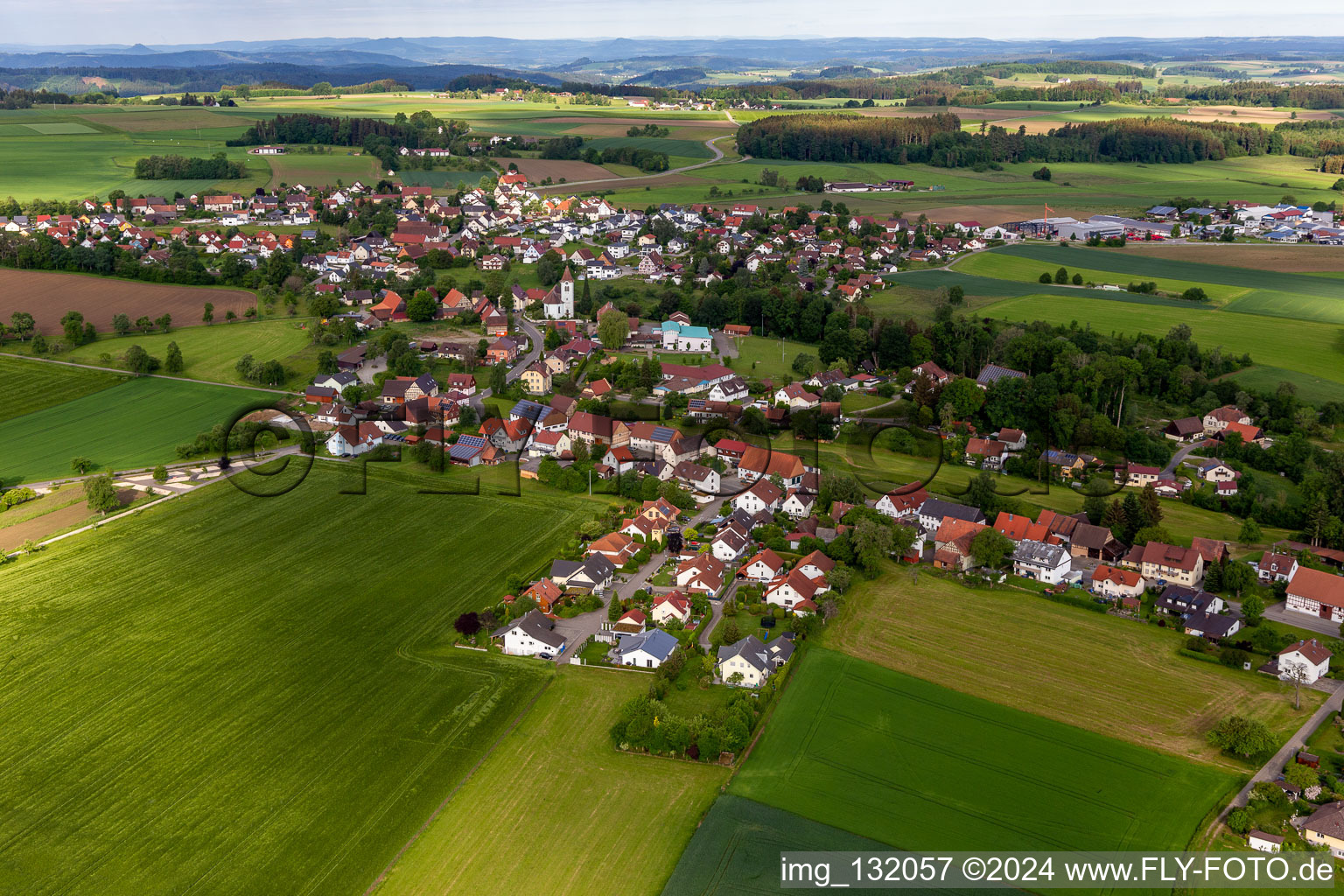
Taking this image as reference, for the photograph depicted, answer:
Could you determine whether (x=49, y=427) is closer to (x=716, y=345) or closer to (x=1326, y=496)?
(x=716, y=345)

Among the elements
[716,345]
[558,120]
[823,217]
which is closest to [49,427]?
[716,345]

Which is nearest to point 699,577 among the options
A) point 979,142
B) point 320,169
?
point 320,169

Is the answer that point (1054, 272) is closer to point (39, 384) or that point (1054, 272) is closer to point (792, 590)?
point (792, 590)

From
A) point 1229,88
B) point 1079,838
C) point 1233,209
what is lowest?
point 1079,838

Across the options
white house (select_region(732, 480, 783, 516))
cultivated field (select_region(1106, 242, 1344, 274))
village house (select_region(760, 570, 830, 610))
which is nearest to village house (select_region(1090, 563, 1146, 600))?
village house (select_region(760, 570, 830, 610))

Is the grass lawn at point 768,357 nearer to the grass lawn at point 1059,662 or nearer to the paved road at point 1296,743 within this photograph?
the grass lawn at point 1059,662
